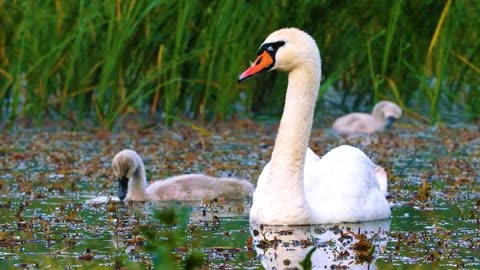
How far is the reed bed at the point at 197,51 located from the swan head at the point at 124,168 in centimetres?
241

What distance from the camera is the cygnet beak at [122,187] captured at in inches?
366

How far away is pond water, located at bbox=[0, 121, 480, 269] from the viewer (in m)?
6.35

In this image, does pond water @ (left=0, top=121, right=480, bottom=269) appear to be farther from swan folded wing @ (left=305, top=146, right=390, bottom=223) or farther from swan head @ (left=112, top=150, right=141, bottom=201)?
swan head @ (left=112, top=150, right=141, bottom=201)

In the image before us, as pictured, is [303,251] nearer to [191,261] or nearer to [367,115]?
[191,261]

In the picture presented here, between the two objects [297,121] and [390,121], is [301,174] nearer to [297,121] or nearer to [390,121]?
[297,121]

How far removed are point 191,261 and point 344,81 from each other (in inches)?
421

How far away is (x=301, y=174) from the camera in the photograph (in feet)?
26.0

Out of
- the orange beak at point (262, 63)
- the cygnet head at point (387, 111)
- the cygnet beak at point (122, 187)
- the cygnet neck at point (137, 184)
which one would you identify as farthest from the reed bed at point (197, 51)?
the orange beak at point (262, 63)

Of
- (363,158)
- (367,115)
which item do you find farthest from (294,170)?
(367,115)

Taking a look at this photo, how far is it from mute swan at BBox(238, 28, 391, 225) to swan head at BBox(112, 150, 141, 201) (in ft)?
4.35

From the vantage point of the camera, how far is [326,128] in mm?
14023

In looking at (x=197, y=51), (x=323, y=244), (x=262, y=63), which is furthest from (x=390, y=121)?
(x=323, y=244)

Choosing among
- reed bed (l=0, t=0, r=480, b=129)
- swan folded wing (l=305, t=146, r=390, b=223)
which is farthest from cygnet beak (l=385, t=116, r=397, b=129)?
swan folded wing (l=305, t=146, r=390, b=223)

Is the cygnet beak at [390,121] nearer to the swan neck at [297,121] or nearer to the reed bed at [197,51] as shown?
the reed bed at [197,51]
